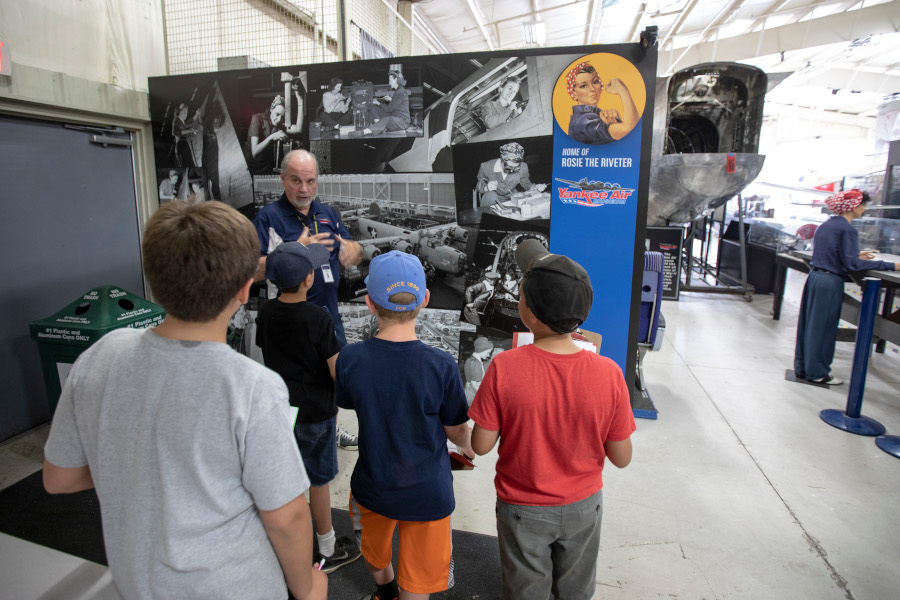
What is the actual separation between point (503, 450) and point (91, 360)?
1.12 meters

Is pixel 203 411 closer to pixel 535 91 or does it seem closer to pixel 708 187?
pixel 535 91

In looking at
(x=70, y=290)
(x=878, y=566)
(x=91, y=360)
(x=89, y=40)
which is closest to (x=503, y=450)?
(x=91, y=360)

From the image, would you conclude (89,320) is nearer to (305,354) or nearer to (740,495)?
(305,354)

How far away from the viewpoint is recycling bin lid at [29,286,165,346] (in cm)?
288

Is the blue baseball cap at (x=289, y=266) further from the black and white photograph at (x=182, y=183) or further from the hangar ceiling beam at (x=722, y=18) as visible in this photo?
the hangar ceiling beam at (x=722, y=18)

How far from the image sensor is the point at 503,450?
152cm

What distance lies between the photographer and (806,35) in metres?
9.51

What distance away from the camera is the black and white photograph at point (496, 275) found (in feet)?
11.4

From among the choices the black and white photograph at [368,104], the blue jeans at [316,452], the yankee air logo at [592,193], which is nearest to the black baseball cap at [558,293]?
the blue jeans at [316,452]

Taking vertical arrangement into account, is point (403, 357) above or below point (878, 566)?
above

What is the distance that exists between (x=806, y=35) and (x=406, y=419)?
12.3 metres

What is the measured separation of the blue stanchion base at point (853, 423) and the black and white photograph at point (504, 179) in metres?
2.75

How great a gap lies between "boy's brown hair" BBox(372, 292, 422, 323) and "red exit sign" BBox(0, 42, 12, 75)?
3.18 meters

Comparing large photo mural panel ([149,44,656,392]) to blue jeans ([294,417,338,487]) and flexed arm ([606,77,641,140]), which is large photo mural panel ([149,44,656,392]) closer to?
flexed arm ([606,77,641,140])
